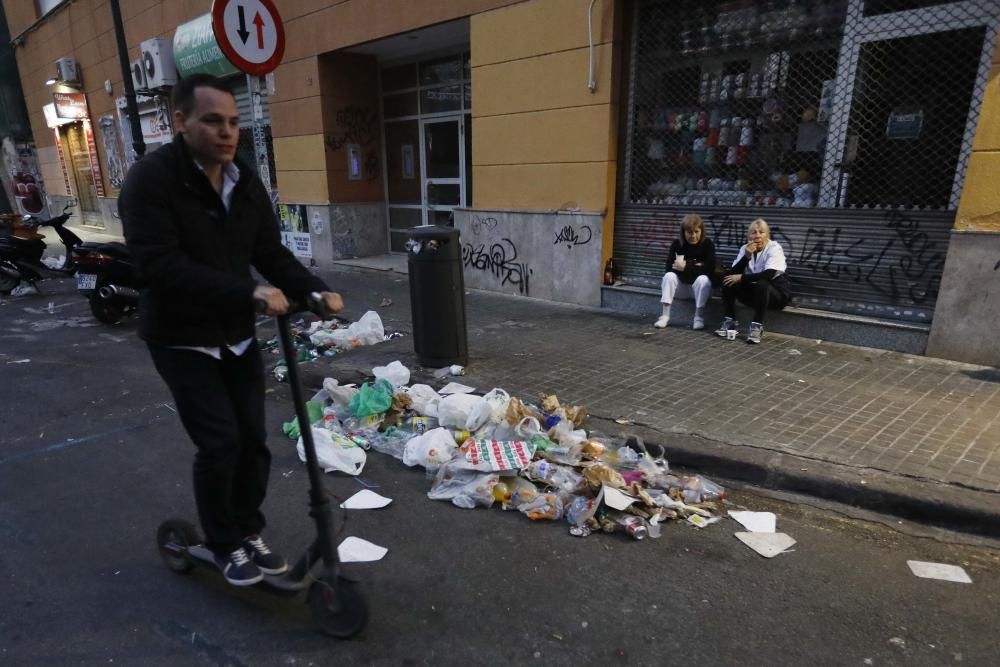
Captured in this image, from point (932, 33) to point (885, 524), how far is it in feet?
14.4

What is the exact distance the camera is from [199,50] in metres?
12.3

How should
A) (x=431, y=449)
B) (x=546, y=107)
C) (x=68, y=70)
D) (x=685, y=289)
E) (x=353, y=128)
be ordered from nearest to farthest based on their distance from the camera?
(x=431, y=449) → (x=685, y=289) → (x=546, y=107) → (x=353, y=128) → (x=68, y=70)

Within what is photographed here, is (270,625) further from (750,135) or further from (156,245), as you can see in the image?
(750,135)

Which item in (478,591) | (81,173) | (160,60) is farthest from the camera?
(81,173)

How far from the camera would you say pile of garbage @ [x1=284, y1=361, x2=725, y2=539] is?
125 inches

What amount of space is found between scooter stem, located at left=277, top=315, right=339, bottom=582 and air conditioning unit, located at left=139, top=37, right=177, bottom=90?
14.0 metres

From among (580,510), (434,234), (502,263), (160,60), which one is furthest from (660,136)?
(160,60)

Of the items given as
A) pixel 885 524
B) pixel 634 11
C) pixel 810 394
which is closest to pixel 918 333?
pixel 810 394

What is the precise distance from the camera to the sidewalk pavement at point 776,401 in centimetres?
332

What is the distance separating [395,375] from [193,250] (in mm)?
2782

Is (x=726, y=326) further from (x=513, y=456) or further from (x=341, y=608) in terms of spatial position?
(x=341, y=608)

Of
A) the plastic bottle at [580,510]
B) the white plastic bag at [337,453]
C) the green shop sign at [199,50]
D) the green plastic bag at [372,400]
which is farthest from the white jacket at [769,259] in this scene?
the green shop sign at [199,50]

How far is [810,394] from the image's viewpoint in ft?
14.8

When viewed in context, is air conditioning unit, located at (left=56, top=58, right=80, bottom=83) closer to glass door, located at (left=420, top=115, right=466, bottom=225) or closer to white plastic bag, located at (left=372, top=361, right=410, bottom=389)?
glass door, located at (left=420, top=115, right=466, bottom=225)
